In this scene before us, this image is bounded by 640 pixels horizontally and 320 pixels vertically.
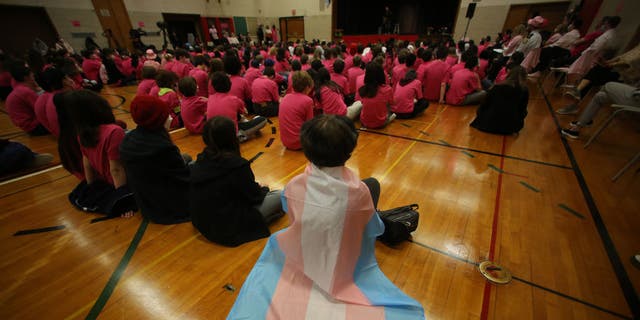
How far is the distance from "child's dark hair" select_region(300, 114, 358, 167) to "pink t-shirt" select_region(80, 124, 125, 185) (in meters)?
1.70

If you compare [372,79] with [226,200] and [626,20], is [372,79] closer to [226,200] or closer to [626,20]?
[226,200]

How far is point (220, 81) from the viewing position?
10.7ft

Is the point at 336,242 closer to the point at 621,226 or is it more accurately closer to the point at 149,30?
the point at 621,226

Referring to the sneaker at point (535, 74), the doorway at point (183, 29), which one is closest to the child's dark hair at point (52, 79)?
the sneaker at point (535, 74)

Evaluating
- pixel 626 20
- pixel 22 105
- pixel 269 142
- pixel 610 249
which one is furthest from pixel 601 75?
pixel 22 105

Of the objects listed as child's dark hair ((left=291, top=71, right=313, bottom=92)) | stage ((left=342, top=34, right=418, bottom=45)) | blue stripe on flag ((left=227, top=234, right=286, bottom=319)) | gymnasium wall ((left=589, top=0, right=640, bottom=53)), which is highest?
gymnasium wall ((left=589, top=0, right=640, bottom=53))

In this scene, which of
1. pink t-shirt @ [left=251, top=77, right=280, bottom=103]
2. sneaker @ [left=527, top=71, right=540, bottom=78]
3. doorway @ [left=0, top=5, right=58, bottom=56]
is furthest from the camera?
doorway @ [left=0, top=5, right=58, bottom=56]

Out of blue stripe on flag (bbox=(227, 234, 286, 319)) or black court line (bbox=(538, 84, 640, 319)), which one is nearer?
blue stripe on flag (bbox=(227, 234, 286, 319))

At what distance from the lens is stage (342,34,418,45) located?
13605 millimetres

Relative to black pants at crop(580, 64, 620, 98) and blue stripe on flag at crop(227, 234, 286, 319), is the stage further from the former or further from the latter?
blue stripe on flag at crop(227, 234, 286, 319)

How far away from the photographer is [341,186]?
1.02 meters

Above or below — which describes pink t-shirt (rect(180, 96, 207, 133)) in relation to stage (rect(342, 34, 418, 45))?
below

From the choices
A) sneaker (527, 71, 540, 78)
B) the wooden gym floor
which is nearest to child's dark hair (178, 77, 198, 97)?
the wooden gym floor

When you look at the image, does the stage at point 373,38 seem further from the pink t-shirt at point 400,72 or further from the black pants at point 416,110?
the black pants at point 416,110
